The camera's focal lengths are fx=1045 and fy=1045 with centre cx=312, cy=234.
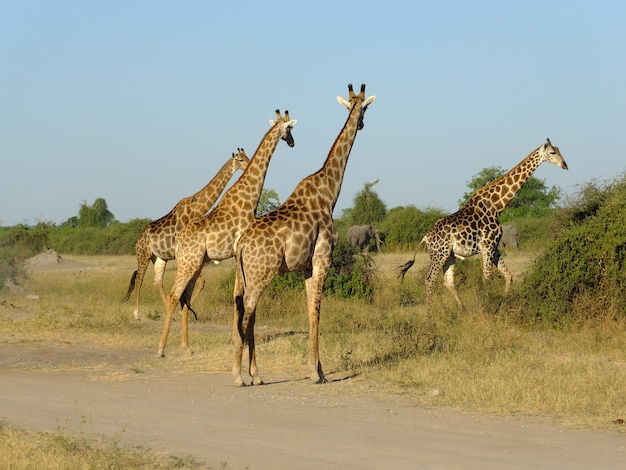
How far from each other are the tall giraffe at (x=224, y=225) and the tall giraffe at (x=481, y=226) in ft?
15.2

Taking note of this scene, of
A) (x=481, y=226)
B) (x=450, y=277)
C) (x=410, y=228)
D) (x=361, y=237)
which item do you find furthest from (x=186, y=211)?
(x=410, y=228)

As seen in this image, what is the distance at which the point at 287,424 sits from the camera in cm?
792

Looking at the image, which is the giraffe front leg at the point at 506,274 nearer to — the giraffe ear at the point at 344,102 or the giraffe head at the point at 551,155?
the giraffe head at the point at 551,155

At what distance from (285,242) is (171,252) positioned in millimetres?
5110

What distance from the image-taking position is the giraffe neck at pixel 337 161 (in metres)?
10.8

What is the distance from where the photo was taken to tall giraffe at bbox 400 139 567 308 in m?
16.1

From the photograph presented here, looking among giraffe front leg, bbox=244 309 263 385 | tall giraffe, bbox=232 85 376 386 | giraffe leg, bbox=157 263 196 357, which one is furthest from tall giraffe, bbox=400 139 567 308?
giraffe front leg, bbox=244 309 263 385

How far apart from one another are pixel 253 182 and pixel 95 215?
54.1 metres

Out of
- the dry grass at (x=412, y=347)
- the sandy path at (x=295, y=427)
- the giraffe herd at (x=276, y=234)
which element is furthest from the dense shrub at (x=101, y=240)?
the sandy path at (x=295, y=427)

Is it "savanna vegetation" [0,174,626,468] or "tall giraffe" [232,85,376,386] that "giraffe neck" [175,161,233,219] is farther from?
"tall giraffe" [232,85,376,386]

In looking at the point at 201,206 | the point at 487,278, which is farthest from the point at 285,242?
the point at 487,278

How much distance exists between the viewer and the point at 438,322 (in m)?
12.9

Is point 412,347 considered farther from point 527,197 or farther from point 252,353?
point 527,197

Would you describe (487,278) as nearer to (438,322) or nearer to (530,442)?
(438,322)
